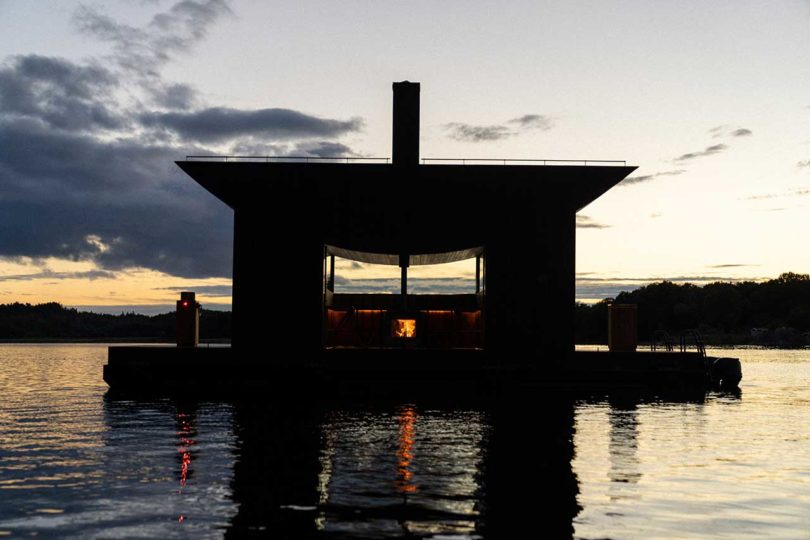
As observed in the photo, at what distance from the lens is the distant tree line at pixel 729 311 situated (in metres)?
166

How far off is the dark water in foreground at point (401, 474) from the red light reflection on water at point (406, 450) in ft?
0.14

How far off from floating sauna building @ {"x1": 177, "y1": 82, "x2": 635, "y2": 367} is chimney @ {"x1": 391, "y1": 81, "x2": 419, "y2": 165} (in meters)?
0.04

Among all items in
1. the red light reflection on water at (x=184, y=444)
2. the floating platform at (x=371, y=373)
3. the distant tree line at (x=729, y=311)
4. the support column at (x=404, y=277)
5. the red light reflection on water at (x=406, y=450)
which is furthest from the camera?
the distant tree line at (x=729, y=311)

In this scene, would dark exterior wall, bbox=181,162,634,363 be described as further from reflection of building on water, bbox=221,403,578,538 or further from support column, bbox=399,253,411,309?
reflection of building on water, bbox=221,403,578,538

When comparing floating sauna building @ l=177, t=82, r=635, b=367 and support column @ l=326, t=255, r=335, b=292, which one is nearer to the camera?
floating sauna building @ l=177, t=82, r=635, b=367

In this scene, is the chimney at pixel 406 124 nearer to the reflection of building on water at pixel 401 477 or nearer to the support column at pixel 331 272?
the support column at pixel 331 272

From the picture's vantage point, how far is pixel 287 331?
33.6 meters

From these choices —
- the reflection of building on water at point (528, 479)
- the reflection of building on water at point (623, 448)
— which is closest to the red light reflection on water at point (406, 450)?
the reflection of building on water at point (528, 479)

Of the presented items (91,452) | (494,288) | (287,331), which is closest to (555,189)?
(494,288)

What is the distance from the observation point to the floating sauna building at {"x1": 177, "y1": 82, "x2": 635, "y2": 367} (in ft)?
110

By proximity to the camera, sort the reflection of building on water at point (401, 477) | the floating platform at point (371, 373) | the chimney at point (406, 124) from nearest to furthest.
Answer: the reflection of building on water at point (401, 477) → the floating platform at point (371, 373) → the chimney at point (406, 124)

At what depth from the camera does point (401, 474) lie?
1430 cm

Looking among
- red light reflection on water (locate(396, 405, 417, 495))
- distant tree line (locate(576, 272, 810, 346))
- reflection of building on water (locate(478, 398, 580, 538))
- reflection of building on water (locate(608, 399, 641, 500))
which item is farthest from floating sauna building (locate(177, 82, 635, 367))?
distant tree line (locate(576, 272, 810, 346))

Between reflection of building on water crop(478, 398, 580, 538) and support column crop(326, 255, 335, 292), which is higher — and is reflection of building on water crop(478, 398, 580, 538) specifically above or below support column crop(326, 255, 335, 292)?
below
